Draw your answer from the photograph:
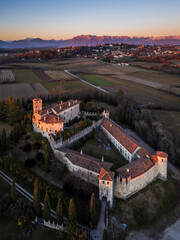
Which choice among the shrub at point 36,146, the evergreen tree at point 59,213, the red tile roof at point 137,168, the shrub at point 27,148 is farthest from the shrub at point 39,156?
the red tile roof at point 137,168

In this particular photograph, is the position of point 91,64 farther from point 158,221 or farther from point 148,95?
point 158,221

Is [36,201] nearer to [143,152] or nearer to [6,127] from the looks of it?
[143,152]

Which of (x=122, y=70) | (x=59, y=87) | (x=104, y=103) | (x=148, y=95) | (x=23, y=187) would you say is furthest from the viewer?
(x=122, y=70)

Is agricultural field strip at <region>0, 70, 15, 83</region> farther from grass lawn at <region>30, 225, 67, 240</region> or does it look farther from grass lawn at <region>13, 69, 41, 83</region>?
grass lawn at <region>30, 225, 67, 240</region>

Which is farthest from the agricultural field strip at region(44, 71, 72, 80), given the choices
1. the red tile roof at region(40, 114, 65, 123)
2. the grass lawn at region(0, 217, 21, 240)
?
the grass lawn at region(0, 217, 21, 240)

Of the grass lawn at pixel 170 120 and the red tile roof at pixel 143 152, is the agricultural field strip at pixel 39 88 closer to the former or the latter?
the grass lawn at pixel 170 120

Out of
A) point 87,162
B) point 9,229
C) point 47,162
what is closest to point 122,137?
point 87,162

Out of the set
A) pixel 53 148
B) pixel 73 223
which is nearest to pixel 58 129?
pixel 53 148
